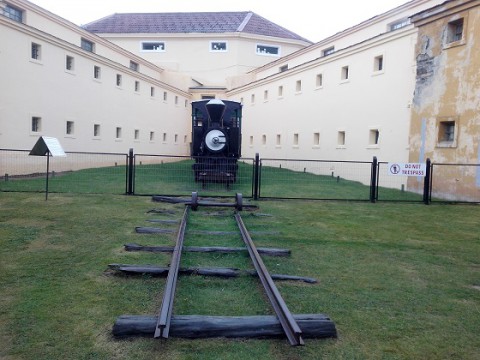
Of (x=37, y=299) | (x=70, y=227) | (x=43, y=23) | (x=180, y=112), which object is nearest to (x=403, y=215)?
(x=70, y=227)

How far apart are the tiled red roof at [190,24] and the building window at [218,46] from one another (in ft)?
4.13

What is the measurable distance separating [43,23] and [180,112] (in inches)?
601

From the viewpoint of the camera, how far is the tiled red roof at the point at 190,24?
42.0 meters

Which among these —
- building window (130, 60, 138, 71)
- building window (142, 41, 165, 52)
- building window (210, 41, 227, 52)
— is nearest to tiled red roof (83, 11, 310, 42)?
building window (142, 41, 165, 52)

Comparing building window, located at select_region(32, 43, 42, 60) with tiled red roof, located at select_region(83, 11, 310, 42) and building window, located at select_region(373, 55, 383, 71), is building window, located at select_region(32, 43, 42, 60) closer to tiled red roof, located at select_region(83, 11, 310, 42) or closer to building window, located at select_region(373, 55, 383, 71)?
building window, located at select_region(373, 55, 383, 71)

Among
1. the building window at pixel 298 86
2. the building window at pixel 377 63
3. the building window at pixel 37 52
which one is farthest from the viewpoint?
the building window at pixel 298 86

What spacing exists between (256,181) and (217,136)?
4701mm

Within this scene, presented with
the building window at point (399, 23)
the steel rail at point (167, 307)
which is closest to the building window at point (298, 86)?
the building window at point (399, 23)

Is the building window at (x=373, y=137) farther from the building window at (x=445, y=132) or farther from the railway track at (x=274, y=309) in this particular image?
the railway track at (x=274, y=309)

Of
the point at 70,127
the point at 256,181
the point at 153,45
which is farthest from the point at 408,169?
the point at 153,45

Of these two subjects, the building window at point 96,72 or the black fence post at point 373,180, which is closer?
the black fence post at point 373,180

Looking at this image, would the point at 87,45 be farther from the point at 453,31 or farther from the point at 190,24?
→ the point at 453,31

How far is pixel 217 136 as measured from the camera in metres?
17.9

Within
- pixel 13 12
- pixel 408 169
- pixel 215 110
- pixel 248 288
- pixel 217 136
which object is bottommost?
pixel 248 288
